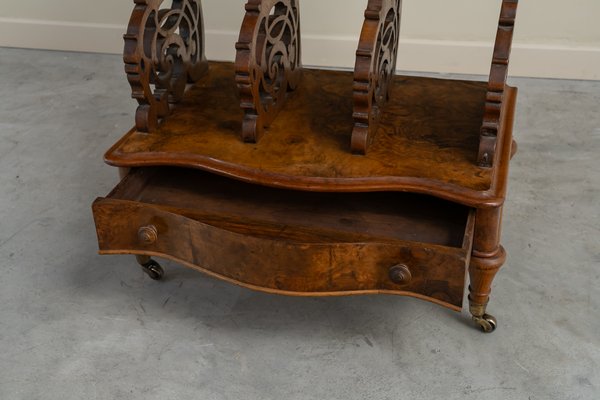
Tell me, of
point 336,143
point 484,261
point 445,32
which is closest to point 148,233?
point 336,143

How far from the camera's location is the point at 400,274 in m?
1.28

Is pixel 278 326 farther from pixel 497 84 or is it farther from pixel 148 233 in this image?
pixel 497 84

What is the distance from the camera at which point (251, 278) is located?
53.0 inches

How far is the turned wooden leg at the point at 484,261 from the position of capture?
1368 millimetres

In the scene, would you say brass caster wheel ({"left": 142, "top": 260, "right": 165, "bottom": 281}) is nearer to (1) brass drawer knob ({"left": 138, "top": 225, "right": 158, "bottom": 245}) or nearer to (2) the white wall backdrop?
(1) brass drawer knob ({"left": 138, "top": 225, "right": 158, "bottom": 245})

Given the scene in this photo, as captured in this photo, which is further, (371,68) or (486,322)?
(486,322)

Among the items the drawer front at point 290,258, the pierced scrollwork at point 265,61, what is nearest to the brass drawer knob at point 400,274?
the drawer front at point 290,258

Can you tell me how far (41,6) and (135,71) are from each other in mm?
1605

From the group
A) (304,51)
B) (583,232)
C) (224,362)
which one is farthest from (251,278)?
(304,51)

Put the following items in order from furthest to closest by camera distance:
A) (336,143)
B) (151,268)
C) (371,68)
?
(151,268) < (336,143) < (371,68)

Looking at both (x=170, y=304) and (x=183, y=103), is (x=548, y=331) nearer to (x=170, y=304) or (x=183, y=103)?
(x=170, y=304)

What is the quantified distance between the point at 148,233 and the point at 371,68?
50cm

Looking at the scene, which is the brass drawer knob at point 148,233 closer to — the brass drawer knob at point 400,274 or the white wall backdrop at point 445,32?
the brass drawer knob at point 400,274

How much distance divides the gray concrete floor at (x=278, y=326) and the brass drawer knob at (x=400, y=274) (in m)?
0.25
